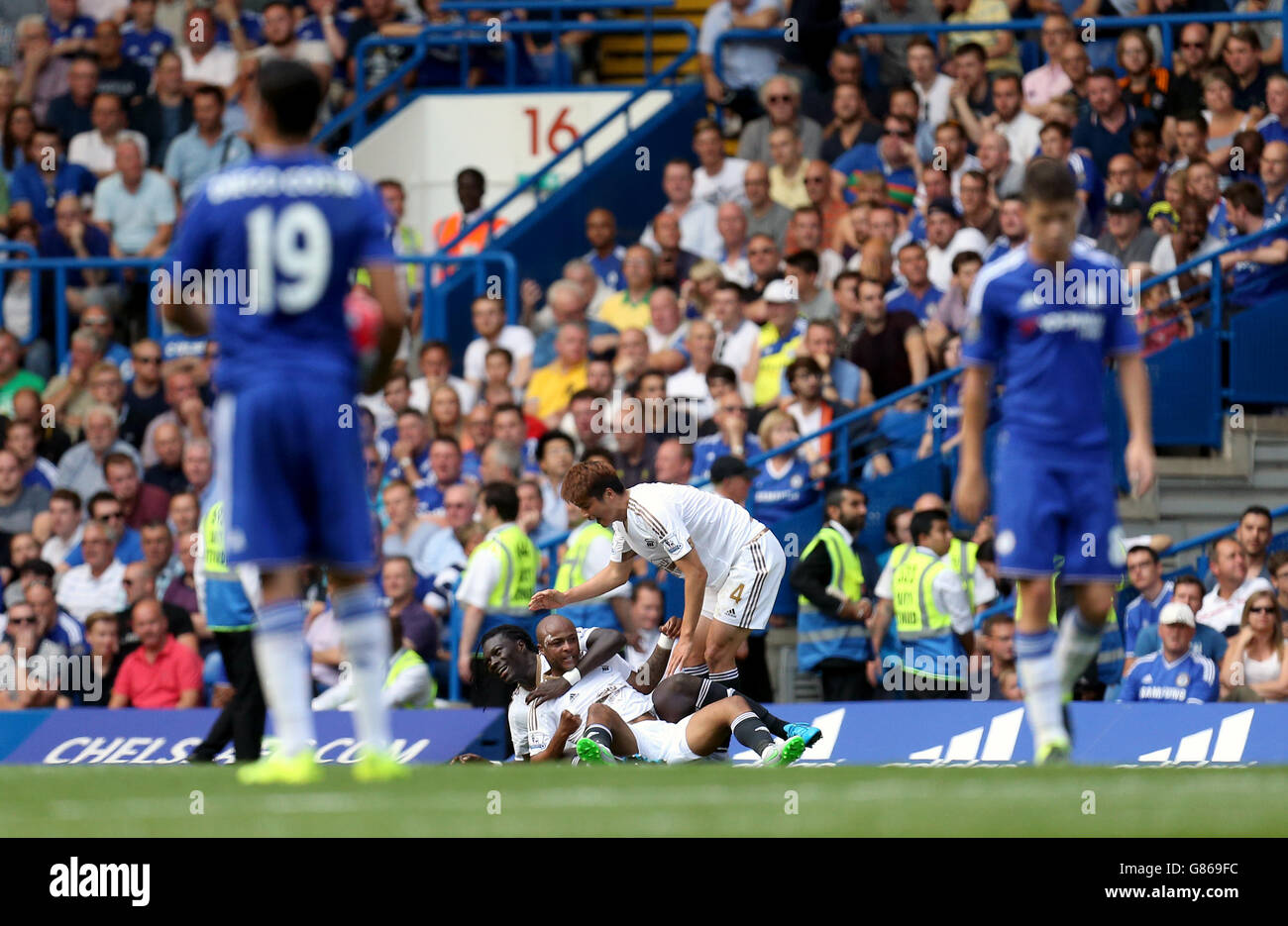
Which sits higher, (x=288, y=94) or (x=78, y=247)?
(x=78, y=247)

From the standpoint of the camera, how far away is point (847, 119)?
17234mm

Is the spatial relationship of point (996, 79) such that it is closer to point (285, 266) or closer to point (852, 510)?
point (852, 510)

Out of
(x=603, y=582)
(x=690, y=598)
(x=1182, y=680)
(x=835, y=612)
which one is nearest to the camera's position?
(x=603, y=582)

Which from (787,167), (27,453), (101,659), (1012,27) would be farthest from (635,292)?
(101,659)

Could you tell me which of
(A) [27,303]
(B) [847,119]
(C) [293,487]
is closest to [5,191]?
(A) [27,303]

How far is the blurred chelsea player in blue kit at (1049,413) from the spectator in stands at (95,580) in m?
9.20

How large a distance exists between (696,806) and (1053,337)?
87.9 inches

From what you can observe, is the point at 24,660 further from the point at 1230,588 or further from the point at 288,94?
the point at 288,94

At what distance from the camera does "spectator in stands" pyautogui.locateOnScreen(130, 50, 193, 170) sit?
19.1 m

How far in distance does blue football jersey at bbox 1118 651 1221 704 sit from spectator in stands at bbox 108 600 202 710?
6.37 m

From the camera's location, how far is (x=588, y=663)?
38.3 ft

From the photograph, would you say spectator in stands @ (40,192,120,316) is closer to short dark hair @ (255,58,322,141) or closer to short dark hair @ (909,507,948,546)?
short dark hair @ (909,507,948,546)
